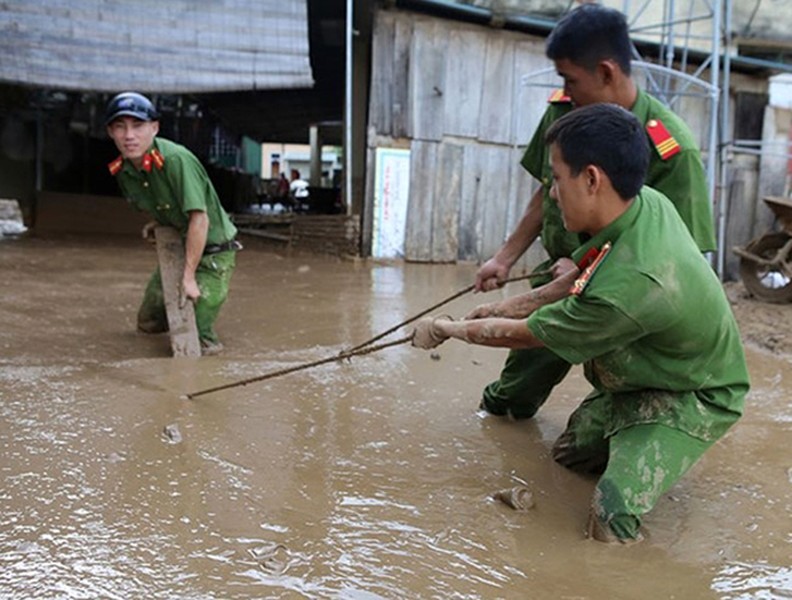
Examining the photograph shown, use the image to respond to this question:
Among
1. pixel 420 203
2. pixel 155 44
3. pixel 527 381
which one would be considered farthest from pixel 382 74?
pixel 527 381

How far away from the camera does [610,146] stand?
6.35 feet

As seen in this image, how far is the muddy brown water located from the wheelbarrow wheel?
11.4 ft

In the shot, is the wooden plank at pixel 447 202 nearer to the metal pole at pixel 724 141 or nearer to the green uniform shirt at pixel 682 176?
the metal pole at pixel 724 141

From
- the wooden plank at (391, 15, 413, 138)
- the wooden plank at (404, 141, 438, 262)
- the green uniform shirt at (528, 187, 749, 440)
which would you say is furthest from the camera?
the wooden plank at (404, 141, 438, 262)

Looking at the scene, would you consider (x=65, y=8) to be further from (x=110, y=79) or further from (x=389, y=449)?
(x=389, y=449)

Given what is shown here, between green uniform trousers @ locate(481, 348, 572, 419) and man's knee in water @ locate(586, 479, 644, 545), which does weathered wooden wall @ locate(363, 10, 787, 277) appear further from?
man's knee in water @ locate(586, 479, 644, 545)

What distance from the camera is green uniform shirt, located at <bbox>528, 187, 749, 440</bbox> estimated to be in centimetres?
191

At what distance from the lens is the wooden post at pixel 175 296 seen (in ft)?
12.8

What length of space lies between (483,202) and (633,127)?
8206 millimetres

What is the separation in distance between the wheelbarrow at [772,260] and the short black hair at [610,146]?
5759 mm

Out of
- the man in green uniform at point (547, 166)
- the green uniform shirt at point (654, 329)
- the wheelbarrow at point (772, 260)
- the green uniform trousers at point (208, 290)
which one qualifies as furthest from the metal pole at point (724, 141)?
the green uniform shirt at point (654, 329)

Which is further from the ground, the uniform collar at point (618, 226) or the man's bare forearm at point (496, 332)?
the uniform collar at point (618, 226)

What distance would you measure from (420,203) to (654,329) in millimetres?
8064

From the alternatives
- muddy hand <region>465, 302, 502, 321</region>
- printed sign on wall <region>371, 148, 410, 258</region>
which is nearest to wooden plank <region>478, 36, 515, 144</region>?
printed sign on wall <region>371, 148, 410, 258</region>
